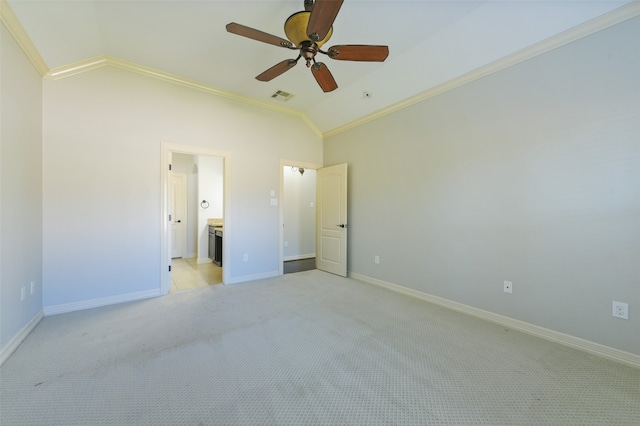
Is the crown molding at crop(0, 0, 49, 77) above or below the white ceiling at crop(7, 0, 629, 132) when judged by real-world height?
below

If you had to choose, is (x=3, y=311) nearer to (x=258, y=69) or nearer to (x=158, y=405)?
(x=158, y=405)

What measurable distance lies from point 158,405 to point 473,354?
2.32 m

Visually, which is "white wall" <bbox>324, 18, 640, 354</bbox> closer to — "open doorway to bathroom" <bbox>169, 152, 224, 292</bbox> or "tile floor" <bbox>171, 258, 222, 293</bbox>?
"tile floor" <bbox>171, 258, 222, 293</bbox>

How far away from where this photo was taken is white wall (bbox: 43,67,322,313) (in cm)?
285

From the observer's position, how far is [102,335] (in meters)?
2.34

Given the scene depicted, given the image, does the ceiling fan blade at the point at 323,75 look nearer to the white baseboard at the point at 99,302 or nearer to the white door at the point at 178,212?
the white baseboard at the point at 99,302

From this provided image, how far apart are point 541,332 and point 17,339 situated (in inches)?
185

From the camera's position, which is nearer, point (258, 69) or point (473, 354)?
point (473, 354)

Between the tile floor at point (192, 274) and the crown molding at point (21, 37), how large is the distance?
2.96 m

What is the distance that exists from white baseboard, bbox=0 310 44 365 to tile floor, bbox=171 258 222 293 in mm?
1317

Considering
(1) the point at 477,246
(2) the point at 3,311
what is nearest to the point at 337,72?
(1) the point at 477,246

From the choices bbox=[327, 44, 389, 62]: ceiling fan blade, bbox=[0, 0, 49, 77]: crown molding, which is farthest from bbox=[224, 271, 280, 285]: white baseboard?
bbox=[327, 44, 389, 62]: ceiling fan blade

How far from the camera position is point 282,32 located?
265cm

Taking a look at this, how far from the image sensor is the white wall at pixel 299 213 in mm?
6242
